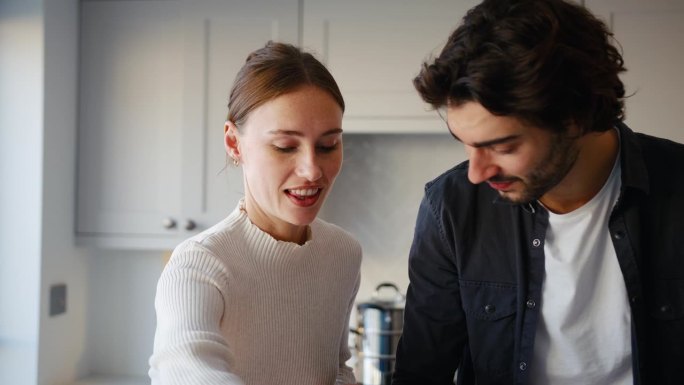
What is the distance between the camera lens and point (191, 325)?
100 centimetres

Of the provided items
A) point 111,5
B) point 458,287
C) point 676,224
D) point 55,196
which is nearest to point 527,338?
point 458,287

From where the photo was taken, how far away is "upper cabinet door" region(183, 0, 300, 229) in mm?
2672

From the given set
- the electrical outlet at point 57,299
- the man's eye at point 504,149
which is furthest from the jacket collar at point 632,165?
the electrical outlet at point 57,299

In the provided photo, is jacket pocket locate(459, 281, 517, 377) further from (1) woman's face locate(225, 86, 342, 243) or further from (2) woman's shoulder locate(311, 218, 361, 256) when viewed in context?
(1) woman's face locate(225, 86, 342, 243)

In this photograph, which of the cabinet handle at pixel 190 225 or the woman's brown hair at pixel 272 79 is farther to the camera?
the cabinet handle at pixel 190 225

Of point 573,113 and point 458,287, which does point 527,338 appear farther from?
point 573,113

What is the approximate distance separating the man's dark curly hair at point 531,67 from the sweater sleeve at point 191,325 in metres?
0.47

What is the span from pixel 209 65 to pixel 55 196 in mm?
702

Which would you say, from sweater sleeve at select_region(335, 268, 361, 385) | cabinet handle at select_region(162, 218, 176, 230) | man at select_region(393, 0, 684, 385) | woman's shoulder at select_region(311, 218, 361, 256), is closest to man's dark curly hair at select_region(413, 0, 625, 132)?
man at select_region(393, 0, 684, 385)

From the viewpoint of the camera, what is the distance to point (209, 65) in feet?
8.82

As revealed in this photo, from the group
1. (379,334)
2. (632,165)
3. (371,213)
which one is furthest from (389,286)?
(632,165)

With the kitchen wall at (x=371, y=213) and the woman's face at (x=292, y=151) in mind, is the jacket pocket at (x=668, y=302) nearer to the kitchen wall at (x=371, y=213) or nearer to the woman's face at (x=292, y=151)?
the woman's face at (x=292, y=151)

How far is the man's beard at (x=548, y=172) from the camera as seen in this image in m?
1.21

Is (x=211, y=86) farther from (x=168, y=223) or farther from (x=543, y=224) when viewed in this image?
(x=543, y=224)
